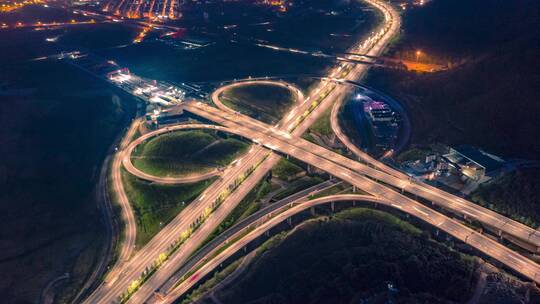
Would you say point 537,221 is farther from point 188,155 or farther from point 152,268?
point 188,155

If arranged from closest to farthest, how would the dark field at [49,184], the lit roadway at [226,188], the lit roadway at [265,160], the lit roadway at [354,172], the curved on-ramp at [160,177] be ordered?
the lit roadway at [265,160]
the lit roadway at [226,188]
the lit roadway at [354,172]
the dark field at [49,184]
the curved on-ramp at [160,177]

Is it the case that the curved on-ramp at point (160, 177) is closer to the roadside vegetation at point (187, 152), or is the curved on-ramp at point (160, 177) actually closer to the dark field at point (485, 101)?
the roadside vegetation at point (187, 152)

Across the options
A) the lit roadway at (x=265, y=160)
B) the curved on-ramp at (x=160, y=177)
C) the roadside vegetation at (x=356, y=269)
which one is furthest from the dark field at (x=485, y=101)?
the curved on-ramp at (x=160, y=177)

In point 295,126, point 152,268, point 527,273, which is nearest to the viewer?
point 527,273

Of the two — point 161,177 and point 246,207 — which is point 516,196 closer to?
point 246,207

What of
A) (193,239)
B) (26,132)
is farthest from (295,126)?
(26,132)
